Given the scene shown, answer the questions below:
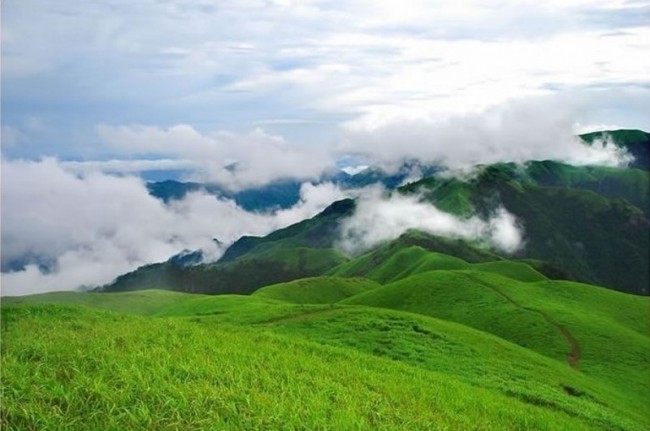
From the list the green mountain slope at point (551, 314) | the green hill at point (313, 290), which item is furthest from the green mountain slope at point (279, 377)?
the green hill at point (313, 290)

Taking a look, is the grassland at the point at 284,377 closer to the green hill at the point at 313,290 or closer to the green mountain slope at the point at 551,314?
the green mountain slope at the point at 551,314

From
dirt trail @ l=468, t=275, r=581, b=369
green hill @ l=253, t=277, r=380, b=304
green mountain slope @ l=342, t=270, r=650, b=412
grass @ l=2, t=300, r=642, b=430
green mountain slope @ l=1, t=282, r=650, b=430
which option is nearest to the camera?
grass @ l=2, t=300, r=642, b=430

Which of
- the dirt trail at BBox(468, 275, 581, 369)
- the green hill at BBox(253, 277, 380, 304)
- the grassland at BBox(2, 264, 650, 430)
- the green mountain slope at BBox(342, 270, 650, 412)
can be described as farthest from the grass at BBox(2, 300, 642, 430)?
the green hill at BBox(253, 277, 380, 304)

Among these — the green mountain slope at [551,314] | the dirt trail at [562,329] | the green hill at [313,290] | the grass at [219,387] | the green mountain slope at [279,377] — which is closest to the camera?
the grass at [219,387]

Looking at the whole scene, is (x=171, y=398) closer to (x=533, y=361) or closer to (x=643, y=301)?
(x=533, y=361)

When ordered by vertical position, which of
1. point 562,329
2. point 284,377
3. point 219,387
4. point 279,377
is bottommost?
point 562,329

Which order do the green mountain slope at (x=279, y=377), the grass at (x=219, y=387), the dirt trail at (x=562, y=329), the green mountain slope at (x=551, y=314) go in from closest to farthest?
the grass at (x=219, y=387) → the green mountain slope at (x=279, y=377) → the dirt trail at (x=562, y=329) → the green mountain slope at (x=551, y=314)

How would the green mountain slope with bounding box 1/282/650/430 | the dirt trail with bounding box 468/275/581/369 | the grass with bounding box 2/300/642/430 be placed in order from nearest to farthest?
the grass with bounding box 2/300/642/430 < the green mountain slope with bounding box 1/282/650/430 < the dirt trail with bounding box 468/275/581/369

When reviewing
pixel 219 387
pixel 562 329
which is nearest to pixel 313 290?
pixel 562 329

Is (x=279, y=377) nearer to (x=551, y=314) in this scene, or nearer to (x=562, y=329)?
(x=562, y=329)

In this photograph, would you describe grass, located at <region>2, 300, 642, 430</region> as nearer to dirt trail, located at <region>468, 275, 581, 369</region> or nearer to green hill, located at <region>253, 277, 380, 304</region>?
dirt trail, located at <region>468, 275, 581, 369</region>

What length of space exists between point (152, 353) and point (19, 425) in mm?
7715

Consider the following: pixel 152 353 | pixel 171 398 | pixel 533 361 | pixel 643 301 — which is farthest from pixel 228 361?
pixel 643 301

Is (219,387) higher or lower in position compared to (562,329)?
higher
